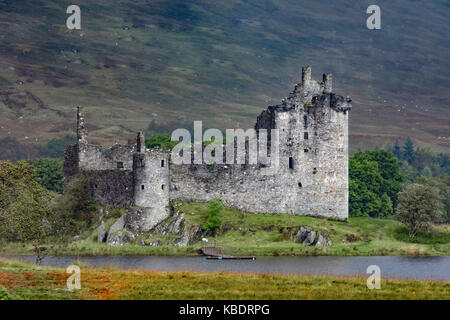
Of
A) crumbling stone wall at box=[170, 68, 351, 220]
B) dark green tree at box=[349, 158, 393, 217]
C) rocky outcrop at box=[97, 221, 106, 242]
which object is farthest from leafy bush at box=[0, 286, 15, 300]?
dark green tree at box=[349, 158, 393, 217]

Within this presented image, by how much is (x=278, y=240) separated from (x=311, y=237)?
2.24 metres

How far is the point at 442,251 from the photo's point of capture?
6391cm

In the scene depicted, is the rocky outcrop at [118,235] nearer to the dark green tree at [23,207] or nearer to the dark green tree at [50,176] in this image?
the dark green tree at [23,207]

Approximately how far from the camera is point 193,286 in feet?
124

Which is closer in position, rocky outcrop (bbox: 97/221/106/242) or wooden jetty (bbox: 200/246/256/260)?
wooden jetty (bbox: 200/246/256/260)

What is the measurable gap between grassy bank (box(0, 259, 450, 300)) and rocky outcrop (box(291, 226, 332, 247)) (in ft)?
72.9

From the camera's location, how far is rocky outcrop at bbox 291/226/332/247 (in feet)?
209

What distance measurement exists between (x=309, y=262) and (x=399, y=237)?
11366 mm

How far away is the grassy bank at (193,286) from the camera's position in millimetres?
35406

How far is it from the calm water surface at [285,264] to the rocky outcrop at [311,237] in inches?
125

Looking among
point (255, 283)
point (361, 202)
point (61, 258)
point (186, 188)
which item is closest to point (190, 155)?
point (186, 188)

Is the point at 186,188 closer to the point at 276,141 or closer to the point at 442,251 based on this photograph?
the point at 276,141

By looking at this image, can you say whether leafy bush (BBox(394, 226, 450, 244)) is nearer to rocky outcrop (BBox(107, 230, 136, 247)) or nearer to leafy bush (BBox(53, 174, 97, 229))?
rocky outcrop (BBox(107, 230, 136, 247))

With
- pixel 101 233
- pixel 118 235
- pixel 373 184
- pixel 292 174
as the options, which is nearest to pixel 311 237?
pixel 292 174
